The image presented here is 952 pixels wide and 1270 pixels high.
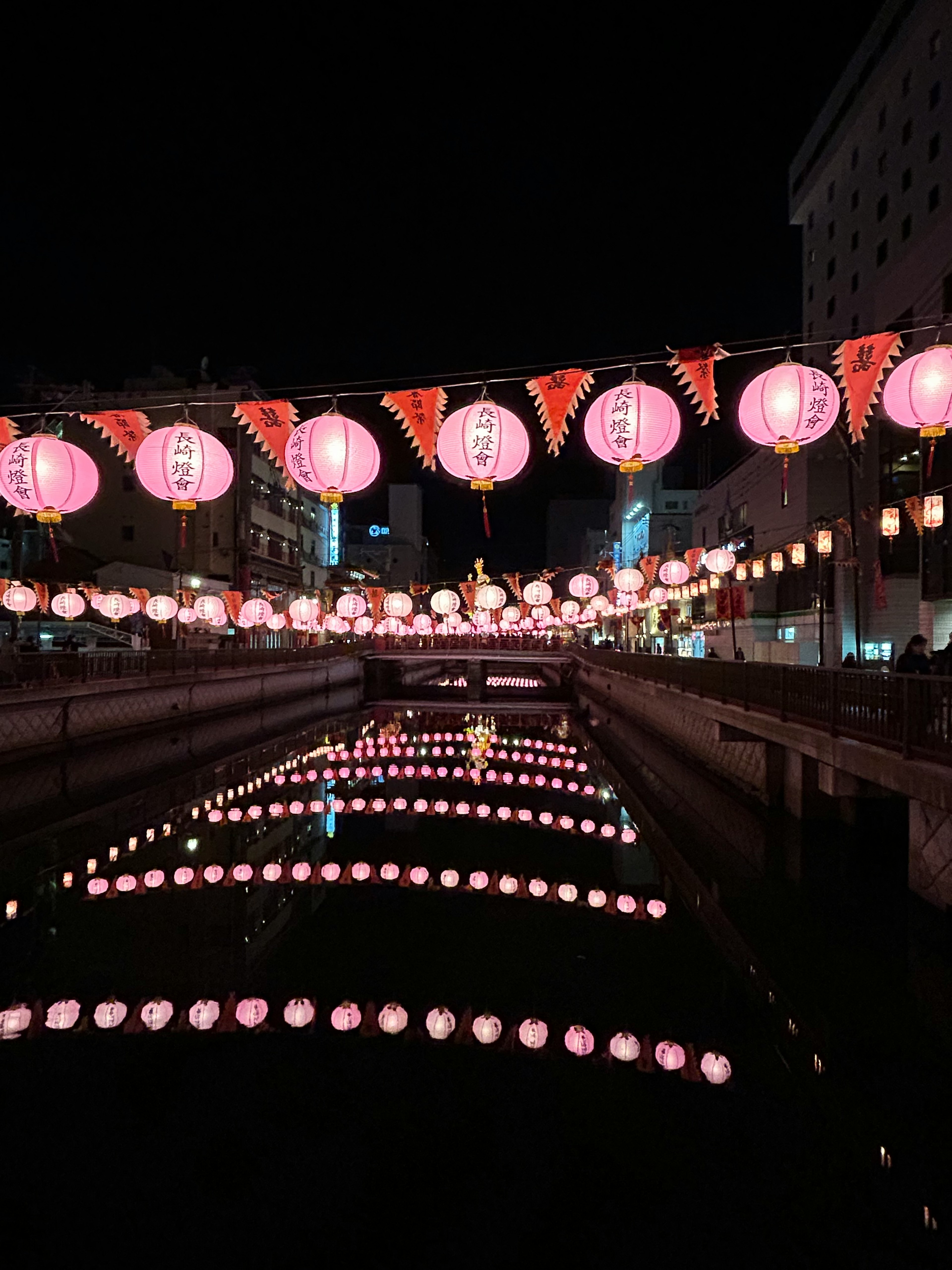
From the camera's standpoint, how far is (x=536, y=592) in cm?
3072

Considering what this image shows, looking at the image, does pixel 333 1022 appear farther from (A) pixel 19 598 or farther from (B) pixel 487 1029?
(A) pixel 19 598

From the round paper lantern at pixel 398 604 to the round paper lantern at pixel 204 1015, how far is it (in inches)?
1091

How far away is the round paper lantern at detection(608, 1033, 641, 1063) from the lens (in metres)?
6.31

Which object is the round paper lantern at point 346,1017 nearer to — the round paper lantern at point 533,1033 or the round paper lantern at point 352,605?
the round paper lantern at point 533,1033

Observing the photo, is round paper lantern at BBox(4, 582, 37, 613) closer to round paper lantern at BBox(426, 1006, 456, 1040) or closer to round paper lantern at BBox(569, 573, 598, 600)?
round paper lantern at BBox(569, 573, 598, 600)

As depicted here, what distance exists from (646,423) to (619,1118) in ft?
26.1

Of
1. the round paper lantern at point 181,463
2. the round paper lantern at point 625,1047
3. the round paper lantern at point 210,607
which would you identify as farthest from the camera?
the round paper lantern at point 210,607

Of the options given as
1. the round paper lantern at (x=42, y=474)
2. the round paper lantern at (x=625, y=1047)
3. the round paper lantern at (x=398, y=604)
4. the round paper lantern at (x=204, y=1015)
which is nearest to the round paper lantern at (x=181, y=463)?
the round paper lantern at (x=42, y=474)

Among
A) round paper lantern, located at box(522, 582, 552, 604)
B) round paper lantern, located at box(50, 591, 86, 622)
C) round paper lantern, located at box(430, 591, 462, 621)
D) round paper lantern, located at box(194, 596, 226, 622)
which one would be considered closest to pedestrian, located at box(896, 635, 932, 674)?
round paper lantern, located at box(522, 582, 552, 604)

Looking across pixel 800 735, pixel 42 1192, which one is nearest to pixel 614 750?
pixel 800 735

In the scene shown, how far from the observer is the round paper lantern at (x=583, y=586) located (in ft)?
101

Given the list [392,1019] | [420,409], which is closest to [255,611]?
[420,409]

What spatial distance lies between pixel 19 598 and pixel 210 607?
803 centimetres

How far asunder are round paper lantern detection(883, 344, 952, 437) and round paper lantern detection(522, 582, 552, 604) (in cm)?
2122
